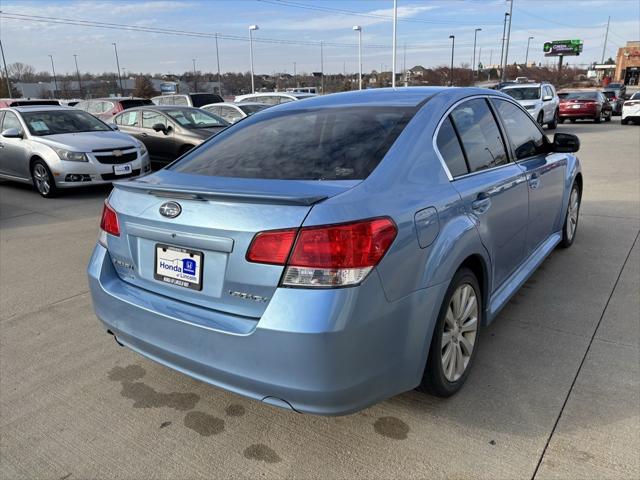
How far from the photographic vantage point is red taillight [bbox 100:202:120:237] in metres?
2.62

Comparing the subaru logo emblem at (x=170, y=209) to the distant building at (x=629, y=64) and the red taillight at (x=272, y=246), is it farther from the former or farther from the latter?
the distant building at (x=629, y=64)

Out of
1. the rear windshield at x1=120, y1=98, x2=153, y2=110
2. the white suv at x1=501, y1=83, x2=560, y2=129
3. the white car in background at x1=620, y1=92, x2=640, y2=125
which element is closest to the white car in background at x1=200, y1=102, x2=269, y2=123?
the rear windshield at x1=120, y1=98, x2=153, y2=110

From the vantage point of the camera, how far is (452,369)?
2.68 meters

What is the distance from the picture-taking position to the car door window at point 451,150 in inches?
105

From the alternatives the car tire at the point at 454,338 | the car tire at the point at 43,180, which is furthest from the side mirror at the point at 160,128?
the car tire at the point at 454,338

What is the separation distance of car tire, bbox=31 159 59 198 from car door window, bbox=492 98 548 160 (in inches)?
292

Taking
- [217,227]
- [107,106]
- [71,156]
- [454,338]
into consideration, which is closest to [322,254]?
[217,227]

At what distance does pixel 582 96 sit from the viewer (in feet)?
78.3

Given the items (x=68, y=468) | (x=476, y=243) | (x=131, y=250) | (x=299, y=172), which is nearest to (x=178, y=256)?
(x=131, y=250)

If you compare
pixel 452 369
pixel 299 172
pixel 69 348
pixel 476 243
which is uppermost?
pixel 299 172

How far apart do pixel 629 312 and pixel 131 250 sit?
3446 mm

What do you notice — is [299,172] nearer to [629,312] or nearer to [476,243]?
[476,243]

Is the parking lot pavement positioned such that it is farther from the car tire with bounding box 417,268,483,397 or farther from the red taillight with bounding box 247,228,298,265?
the red taillight with bounding box 247,228,298,265

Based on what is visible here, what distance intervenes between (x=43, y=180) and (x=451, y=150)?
8004mm
